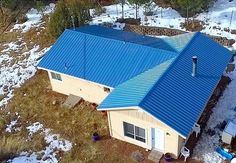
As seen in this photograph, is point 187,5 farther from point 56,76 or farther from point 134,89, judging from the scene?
point 56,76

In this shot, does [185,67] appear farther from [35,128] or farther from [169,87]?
[35,128]

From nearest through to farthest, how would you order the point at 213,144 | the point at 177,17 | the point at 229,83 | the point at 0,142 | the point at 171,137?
the point at 171,137
the point at 213,144
the point at 0,142
the point at 229,83
the point at 177,17

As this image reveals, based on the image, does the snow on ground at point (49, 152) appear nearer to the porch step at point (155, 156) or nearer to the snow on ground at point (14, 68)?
the porch step at point (155, 156)

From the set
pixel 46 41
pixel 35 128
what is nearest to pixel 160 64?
pixel 35 128

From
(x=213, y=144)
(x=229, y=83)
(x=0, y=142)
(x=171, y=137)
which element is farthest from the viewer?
(x=229, y=83)

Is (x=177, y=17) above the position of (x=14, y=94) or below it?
above

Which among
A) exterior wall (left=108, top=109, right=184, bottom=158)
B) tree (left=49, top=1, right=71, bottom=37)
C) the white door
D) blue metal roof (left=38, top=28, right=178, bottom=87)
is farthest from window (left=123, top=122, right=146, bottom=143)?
tree (left=49, top=1, right=71, bottom=37)

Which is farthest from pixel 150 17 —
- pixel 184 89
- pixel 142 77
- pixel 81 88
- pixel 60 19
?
pixel 184 89
